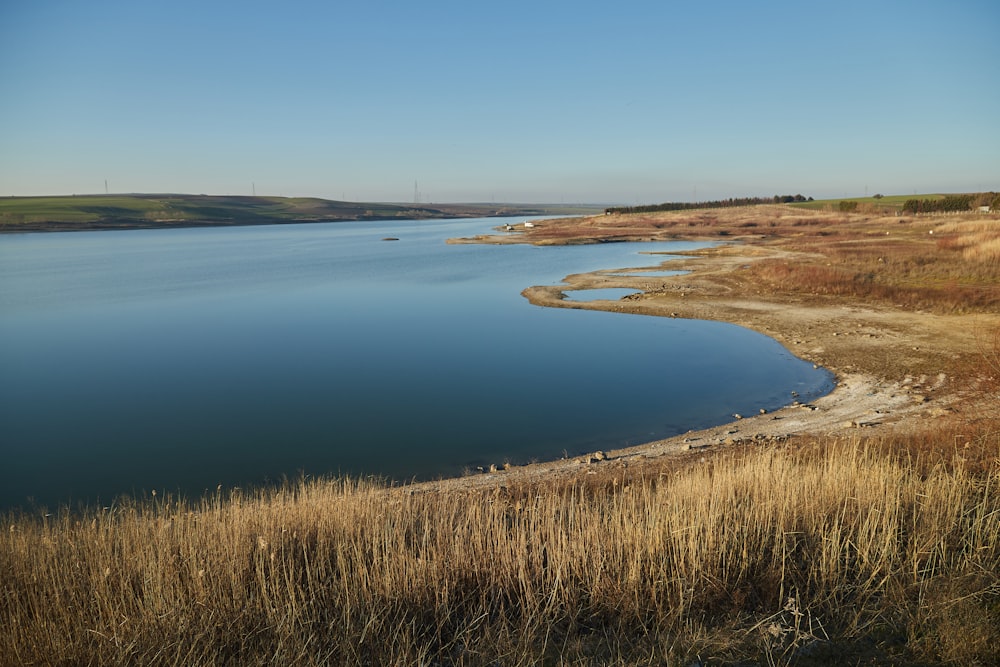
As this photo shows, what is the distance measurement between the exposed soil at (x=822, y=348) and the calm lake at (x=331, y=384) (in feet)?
3.13

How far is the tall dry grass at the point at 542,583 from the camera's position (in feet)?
14.2

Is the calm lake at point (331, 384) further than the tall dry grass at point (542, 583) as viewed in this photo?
Yes

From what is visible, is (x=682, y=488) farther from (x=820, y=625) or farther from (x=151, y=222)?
(x=151, y=222)

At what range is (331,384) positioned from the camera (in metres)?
17.1

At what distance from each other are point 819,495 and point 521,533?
319 centimetres

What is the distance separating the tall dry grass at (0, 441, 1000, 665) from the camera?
432 centimetres

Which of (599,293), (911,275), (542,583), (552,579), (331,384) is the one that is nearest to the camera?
(542,583)

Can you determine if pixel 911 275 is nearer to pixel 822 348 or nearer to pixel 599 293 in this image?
pixel 822 348

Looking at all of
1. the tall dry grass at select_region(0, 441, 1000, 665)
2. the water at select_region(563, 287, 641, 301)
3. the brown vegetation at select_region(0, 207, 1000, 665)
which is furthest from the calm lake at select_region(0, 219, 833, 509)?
the tall dry grass at select_region(0, 441, 1000, 665)

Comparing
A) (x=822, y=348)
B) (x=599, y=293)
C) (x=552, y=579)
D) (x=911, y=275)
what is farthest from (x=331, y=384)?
(x=911, y=275)

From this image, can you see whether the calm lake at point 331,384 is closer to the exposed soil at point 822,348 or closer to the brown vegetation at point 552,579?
the exposed soil at point 822,348

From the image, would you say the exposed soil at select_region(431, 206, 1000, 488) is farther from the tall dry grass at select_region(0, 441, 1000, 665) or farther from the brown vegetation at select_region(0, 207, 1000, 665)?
the tall dry grass at select_region(0, 441, 1000, 665)

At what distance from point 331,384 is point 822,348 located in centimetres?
1499

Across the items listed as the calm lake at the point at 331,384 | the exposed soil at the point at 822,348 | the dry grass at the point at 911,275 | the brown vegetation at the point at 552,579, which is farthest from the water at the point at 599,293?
the brown vegetation at the point at 552,579
